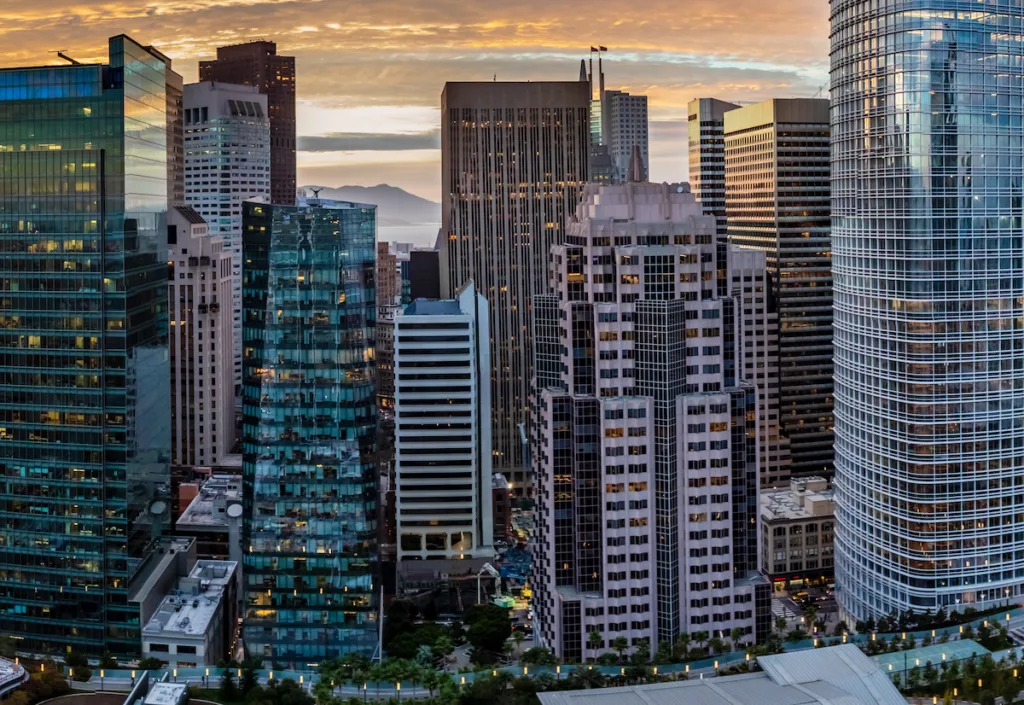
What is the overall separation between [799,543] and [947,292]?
54.4 meters

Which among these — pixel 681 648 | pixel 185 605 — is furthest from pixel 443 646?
pixel 185 605

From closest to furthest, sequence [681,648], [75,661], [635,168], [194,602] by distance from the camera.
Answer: [75,661] < [681,648] < [194,602] < [635,168]

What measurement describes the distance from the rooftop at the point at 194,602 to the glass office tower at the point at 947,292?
74.1 meters

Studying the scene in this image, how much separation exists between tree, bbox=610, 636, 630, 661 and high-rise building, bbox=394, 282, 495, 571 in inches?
2325

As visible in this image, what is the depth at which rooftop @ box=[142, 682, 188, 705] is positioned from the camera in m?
97.8

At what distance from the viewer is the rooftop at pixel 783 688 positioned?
100 m

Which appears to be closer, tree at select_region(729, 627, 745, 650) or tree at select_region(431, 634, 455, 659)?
tree at select_region(431, 634, 455, 659)

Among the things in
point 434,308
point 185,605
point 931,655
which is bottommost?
point 931,655

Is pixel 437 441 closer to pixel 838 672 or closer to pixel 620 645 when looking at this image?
pixel 620 645

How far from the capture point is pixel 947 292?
134 m

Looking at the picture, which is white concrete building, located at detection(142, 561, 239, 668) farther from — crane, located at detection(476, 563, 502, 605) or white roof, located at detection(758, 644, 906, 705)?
white roof, located at detection(758, 644, 906, 705)

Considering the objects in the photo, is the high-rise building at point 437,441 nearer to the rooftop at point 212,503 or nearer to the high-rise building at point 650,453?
the rooftop at point 212,503

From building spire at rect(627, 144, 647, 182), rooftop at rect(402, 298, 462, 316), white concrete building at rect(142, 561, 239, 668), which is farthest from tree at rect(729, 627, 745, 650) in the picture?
rooftop at rect(402, 298, 462, 316)

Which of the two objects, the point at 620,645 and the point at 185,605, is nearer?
the point at 620,645
